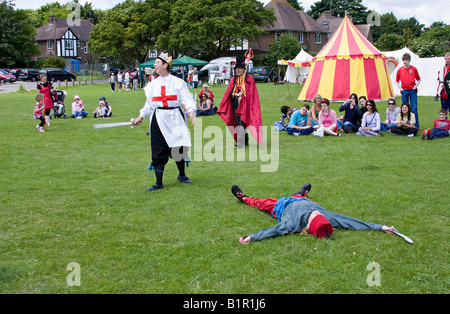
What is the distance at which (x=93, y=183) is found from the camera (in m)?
7.64

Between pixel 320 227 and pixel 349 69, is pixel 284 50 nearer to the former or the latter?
pixel 349 69

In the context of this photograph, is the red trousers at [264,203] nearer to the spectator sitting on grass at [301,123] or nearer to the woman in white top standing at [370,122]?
the spectator sitting on grass at [301,123]

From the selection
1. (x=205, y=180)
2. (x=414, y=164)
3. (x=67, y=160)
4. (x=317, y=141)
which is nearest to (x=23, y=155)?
(x=67, y=160)

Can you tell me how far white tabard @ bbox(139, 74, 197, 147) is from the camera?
285 inches

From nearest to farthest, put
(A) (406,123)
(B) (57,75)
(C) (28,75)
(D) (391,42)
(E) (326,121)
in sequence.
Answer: (A) (406,123)
(E) (326,121)
(C) (28,75)
(B) (57,75)
(D) (391,42)

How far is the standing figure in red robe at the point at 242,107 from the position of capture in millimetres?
10539

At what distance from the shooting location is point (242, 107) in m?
10.6

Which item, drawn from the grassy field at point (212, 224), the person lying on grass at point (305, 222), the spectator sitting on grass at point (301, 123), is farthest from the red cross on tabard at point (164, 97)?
the spectator sitting on grass at point (301, 123)

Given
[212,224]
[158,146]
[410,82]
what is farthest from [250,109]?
[410,82]

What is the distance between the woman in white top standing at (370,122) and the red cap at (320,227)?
8049 mm

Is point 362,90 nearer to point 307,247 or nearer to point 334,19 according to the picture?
point 307,247

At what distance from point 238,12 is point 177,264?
4770cm

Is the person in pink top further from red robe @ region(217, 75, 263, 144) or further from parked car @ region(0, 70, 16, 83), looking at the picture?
parked car @ region(0, 70, 16, 83)

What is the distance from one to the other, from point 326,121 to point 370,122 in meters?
1.20
